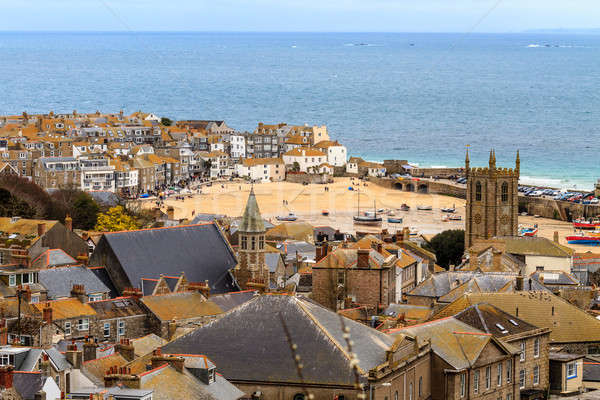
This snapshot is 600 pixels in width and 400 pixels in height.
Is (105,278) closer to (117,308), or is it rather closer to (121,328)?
(117,308)

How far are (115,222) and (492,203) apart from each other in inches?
842

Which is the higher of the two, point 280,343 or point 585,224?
point 280,343

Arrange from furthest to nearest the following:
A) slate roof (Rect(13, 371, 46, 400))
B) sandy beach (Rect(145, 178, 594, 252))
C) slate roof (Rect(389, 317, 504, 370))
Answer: sandy beach (Rect(145, 178, 594, 252)) < slate roof (Rect(389, 317, 504, 370)) < slate roof (Rect(13, 371, 46, 400))

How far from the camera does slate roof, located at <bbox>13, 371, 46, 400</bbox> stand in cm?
2348

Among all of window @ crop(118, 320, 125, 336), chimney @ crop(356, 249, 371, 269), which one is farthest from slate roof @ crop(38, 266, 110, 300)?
chimney @ crop(356, 249, 371, 269)

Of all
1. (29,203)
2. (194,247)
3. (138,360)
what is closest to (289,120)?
(29,203)

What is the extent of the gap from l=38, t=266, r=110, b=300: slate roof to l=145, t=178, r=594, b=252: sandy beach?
131 ft

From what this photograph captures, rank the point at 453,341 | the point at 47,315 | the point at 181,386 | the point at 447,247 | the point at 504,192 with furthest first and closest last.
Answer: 1. the point at 447,247
2. the point at 504,192
3. the point at 47,315
4. the point at 453,341
5. the point at 181,386

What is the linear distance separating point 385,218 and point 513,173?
2446cm

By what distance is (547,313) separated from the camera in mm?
37844

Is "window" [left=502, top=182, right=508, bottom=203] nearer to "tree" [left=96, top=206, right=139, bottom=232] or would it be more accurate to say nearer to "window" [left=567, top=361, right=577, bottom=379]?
"tree" [left=96, top=206, right=139, bottom=232]

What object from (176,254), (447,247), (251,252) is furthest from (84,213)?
(251,252)

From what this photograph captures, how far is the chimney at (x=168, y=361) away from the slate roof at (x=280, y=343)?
7.15 feet

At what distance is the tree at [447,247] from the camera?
220 feet
